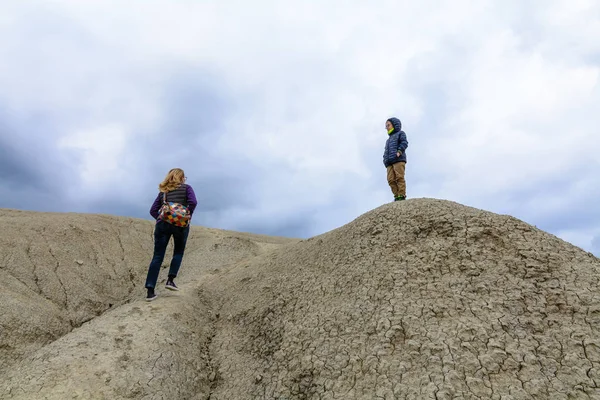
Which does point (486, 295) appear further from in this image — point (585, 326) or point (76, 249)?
point (76, 249)

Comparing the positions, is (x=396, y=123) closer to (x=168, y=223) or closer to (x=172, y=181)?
(x=172, y=181)

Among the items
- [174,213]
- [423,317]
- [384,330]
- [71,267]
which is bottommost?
[384,330]

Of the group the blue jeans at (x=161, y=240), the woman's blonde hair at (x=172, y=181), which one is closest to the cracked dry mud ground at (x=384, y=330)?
the blue jeans at (x=161, y=240)

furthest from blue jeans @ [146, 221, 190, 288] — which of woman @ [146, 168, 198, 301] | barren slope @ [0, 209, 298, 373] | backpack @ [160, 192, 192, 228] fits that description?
barren slope @ [0, 209, 298, 373]

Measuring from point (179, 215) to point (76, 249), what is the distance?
13.6ft

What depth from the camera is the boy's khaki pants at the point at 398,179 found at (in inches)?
305

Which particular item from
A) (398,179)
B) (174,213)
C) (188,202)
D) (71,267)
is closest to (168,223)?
(174,213)

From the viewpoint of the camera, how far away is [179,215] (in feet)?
19.2

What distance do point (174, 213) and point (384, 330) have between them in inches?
135

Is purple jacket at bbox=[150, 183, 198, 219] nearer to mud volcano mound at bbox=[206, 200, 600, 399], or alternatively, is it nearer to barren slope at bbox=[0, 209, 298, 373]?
mud volcano mound at bbox=[206, 200, 600, 399]

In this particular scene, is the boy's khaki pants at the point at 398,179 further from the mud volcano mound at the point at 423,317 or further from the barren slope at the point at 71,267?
the barren slope at the point at 71,267

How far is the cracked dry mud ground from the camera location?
3543 mm

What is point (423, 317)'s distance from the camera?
13.7ft

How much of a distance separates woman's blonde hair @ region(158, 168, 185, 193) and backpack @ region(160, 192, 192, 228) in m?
0.25
